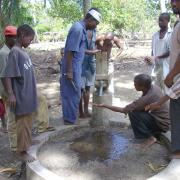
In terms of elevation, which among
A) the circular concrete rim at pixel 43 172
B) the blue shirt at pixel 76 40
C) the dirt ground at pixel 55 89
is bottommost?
the dirt ground at pixel 55 89

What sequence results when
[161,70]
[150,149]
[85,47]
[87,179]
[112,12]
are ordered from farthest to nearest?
[112,12] < [161,70] < [85,47] < [150,149] < [87,179]

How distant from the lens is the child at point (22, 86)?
341 cm

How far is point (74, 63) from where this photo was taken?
181 inches

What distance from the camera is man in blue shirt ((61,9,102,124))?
445 cm

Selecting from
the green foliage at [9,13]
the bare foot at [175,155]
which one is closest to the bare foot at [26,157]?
the bare foot at [175,155]

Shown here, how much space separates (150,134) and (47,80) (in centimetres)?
645

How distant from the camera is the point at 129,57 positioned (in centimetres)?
1513

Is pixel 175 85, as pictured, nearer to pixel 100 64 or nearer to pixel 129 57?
pixel 100 64

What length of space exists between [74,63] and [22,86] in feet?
4.00

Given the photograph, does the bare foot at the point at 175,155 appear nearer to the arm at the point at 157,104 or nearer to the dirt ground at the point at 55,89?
the dirt ground at the point at 55,89

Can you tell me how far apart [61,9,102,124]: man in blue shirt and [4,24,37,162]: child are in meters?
0.99

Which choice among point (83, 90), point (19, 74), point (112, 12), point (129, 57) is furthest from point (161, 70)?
point (112, 12)

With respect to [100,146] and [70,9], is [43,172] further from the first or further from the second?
[70,9]

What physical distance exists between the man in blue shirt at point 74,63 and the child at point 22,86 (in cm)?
99
